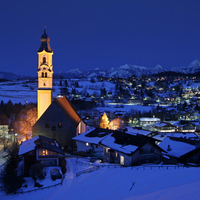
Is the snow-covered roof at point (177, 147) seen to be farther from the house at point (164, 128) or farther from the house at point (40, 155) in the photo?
the house at point (164, 128)

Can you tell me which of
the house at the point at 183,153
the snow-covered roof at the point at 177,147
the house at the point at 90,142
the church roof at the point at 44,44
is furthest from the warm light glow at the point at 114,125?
the house at the point at 183,153

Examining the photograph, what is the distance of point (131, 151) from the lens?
71.2 feet

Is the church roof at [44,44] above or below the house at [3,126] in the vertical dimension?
above

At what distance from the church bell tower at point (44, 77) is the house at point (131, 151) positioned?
15950 mm

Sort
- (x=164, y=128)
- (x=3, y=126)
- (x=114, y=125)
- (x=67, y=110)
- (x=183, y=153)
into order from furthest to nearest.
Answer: (x=164, y=128) < (x=114, y=125) < (x=3, y=126) < (x=67, y=110) < (x=183, y=153)

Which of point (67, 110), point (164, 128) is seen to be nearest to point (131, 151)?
point (67, 110)

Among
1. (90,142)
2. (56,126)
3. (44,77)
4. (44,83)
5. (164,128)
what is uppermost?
(44,77)

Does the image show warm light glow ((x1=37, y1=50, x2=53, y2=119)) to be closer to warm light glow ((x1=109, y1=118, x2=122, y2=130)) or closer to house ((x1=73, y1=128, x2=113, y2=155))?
house ((x1=73, y1=128, x2=113, y2=155))

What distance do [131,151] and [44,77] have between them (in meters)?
22.2

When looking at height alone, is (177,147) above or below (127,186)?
above

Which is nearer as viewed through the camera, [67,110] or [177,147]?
[177,147]

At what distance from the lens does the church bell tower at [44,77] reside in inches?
1436

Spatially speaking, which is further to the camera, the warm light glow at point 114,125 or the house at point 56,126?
the warm light glow at point 114,125

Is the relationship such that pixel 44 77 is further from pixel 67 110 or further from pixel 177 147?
pixel 177 147
